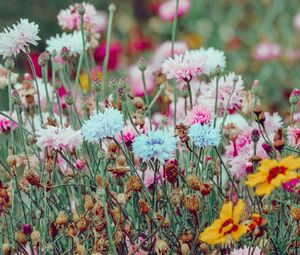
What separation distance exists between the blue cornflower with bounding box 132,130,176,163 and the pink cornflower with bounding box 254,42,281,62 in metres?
2.31

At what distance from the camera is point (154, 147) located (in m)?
1.16

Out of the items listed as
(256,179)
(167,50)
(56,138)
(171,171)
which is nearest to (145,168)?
(171,171)

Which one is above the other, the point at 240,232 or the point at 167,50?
the point at 167,50

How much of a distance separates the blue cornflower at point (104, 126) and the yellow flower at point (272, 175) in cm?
22

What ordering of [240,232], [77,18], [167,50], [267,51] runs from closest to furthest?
[240,232]
[77,18]
[167,50]
[267,51]

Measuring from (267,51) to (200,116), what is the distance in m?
2.18

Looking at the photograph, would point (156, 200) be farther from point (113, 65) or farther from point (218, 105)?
point (113, 65)

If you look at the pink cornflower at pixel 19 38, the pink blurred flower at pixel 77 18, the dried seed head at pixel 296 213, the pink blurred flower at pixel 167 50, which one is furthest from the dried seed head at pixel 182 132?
the pink blurred flower at pixel 167 50

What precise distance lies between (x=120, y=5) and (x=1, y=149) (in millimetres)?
3255

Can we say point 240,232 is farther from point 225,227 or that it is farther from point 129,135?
point 129,135

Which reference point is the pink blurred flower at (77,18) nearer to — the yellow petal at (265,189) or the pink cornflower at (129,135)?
the pink cornflower at (129,135)

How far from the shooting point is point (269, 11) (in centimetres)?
387

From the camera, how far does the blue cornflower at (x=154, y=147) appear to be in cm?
117

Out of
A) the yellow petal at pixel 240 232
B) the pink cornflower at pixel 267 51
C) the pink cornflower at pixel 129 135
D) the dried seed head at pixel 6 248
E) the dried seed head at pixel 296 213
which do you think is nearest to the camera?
the yellow petal at pixel 240 232
